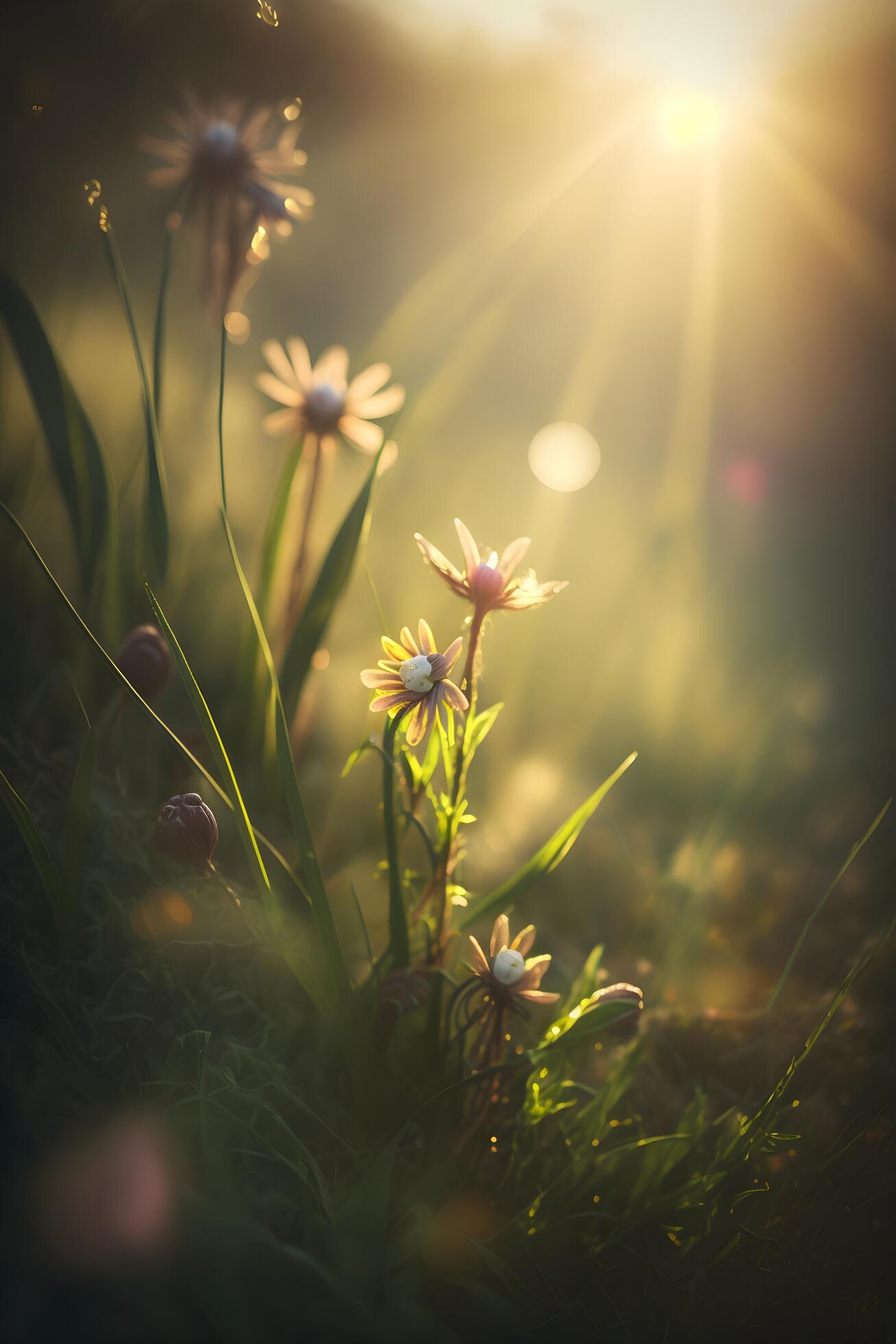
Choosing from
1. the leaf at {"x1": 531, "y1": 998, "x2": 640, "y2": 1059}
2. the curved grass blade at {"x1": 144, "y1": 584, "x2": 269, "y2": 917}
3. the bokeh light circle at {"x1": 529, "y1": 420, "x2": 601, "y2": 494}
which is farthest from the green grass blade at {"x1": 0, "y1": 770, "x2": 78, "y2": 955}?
the bokeh light circle at {"x1": 529, "y1": 420, "x2": 601, "y2": 494}

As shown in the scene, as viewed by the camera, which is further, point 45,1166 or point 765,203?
point 765,203

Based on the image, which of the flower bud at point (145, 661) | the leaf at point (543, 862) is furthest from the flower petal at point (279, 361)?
the leaf at point (543, 862)

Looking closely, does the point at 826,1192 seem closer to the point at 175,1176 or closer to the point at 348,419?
the point at 175,1176

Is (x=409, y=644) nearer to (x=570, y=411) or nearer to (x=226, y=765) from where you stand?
(x=226, y=765)

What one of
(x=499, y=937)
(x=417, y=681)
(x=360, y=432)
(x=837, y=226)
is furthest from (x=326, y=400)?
(x=837, y=226)

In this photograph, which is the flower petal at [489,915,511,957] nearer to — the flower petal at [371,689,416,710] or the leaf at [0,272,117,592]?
the flower petal at [371,689,416,710]

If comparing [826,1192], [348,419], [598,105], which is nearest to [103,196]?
[348,419]

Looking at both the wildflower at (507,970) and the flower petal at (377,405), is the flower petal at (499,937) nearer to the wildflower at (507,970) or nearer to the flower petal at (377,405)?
the wildflower at (507,970)
